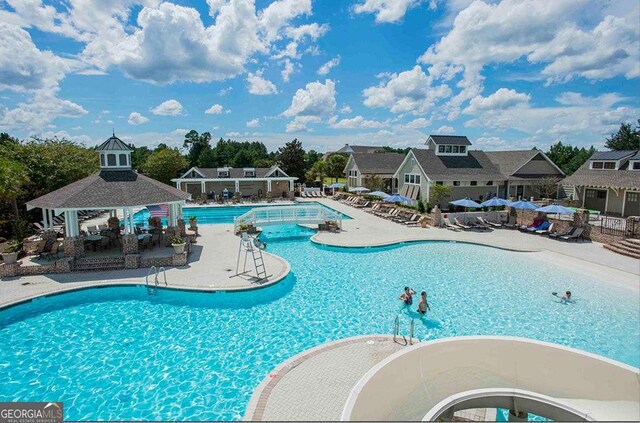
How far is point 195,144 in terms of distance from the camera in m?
87.8

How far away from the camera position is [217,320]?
13164 mm

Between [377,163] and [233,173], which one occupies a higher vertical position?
[377,163]

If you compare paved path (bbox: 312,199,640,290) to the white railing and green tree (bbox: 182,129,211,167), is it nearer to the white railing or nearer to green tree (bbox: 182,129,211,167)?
the white railing

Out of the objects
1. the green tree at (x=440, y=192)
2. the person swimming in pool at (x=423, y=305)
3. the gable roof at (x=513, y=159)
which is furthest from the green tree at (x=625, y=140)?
the person swimming in pool at (x=423, y=305)

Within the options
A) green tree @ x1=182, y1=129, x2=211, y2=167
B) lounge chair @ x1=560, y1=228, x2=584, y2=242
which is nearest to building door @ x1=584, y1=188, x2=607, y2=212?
lounge chair @ x1=560, y1=228, x2=584, y2=242

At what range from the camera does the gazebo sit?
18.3 m

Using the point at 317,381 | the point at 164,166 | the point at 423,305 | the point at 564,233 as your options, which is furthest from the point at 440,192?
the point at 164,166

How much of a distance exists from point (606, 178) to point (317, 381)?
33616mm

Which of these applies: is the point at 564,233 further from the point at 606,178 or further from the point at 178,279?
the point at 178,279

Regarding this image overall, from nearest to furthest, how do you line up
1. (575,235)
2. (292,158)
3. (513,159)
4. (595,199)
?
(575,235) → (595,199) → (513,159) → (292,158)

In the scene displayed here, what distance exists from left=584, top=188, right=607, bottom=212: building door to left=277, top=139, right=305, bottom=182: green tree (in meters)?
37.1

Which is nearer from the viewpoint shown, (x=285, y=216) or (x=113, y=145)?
(x=113, y=145)

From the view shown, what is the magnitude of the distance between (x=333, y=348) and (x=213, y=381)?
130 inches

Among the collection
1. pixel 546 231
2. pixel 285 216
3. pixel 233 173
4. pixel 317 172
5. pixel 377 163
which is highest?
pixel 377 163
